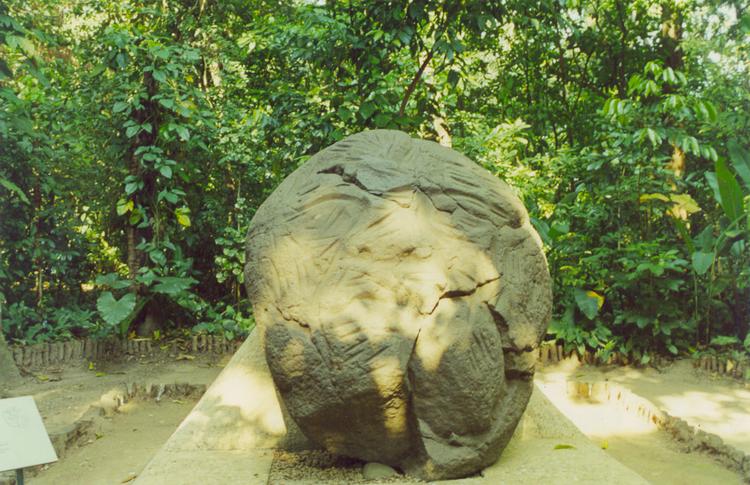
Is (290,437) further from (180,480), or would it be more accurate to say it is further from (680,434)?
(680,434)

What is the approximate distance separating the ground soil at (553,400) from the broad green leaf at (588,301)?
1.59ft

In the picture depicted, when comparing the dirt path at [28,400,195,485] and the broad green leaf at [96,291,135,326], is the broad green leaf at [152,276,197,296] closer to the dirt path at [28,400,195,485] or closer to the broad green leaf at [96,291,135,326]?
the broad green leaf at [96,291,135,326]

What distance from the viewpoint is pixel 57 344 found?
6180mm

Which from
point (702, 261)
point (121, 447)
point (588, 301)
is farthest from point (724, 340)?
point (121, 447)

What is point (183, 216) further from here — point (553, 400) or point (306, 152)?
point (553, 400)

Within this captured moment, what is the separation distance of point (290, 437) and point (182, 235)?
4.21 meters

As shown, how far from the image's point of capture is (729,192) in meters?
5.32

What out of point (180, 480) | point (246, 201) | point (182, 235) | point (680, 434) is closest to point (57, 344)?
point (182, 235)

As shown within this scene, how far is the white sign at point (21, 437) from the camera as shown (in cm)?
258

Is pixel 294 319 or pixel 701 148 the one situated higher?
pixel 701 148

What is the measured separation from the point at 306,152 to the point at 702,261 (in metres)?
3.21

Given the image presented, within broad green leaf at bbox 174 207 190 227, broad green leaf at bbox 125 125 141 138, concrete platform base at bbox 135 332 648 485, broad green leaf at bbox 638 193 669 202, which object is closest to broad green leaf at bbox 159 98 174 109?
broad green leaf at bbox 125 125 141 138

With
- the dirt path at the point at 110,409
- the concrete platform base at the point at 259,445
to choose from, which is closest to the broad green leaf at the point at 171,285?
the dirt path at the point at 110,409

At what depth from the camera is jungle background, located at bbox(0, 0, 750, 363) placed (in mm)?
5594
